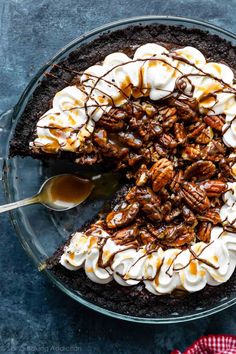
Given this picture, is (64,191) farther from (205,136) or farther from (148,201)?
(205,136)

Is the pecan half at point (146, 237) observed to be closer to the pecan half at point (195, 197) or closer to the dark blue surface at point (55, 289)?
the pecan half at point (195, 197)

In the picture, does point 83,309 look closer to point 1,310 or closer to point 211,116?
point 1,310

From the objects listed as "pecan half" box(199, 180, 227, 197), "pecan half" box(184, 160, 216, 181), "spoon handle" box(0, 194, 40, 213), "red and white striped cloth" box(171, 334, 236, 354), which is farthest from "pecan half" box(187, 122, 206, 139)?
"red and white striped cloth" box(171, 334, 236, 354)

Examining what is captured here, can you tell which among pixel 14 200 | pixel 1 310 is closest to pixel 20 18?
pixel 14 200

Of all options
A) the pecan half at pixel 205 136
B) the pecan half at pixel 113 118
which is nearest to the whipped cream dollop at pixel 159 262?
the pecan half at pixel 205 136

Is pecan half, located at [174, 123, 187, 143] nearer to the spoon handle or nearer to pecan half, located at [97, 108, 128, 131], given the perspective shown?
pecan half, located at [97, 108, 128, 131]

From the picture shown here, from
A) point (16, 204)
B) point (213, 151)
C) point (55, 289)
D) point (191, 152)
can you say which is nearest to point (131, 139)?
point (191, 152)
